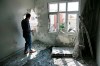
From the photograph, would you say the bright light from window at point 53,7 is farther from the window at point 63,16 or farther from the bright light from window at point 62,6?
the bright light from window at point 62,6

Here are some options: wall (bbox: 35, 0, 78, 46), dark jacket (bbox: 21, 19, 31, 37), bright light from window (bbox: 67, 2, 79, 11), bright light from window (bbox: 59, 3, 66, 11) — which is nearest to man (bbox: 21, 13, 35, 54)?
dark jacket (bbox: 21, 19, 31, 37)

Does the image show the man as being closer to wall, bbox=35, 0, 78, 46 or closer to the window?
wall, bbox=35, 0, 78, 46

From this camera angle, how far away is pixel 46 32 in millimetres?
6109

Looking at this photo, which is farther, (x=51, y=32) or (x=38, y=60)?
A: (x=51, y=32)

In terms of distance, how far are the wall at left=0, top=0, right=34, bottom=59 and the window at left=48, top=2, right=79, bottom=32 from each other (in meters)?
1.31

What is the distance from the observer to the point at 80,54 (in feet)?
16.0

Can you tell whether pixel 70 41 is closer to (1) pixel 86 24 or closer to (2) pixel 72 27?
(2) pixel 72 27

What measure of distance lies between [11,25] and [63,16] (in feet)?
7.81

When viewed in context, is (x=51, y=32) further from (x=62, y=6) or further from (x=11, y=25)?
(x=11, y=25)

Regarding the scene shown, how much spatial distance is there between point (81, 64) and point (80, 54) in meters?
0.68

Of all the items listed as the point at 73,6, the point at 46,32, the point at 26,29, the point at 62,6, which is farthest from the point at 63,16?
the point at 26,29

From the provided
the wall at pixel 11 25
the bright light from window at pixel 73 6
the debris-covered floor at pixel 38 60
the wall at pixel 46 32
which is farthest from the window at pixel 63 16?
the debris-covered floor at pixel 38 60

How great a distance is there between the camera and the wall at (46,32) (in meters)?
5.88

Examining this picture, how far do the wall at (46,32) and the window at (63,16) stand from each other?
240 millimetres
